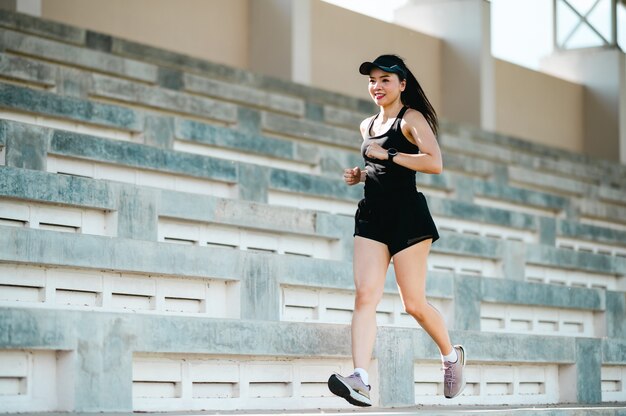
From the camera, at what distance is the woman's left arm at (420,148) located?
4.77 m

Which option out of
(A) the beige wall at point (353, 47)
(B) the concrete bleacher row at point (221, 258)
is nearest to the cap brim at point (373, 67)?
(B) the concrete bleacher row at point (221, 258)

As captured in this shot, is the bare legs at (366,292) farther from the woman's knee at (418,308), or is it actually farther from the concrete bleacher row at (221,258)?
→ the concrete bleacher row at (221,258)

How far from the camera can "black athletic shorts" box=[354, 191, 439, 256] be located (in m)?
4.86

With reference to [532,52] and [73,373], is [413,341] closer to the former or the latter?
[73,373]

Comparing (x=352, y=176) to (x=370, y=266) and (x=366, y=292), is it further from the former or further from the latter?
(x=366, y=292)

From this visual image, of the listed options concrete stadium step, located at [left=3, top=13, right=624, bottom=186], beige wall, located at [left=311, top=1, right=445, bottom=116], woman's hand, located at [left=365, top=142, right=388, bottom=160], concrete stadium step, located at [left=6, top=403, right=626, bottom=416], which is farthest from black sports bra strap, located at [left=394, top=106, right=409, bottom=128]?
beige wall, located at [left=311, top=1, right=445, bottom=116]

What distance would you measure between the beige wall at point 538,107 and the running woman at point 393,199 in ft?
34.4

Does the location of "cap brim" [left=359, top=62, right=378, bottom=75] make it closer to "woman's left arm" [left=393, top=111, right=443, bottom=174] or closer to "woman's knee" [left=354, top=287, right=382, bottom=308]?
"woman's left arm" [left=393, top=111, right=443, bottom=174]

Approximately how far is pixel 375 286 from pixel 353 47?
341 inches

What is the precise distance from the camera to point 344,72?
13.1 metres

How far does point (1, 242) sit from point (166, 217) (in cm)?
136

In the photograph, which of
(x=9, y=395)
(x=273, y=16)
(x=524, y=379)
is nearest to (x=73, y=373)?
(x=9, y=395)

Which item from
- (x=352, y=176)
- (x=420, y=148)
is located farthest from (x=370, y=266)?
(x=420, y=148)

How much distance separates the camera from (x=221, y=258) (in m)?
5.48
